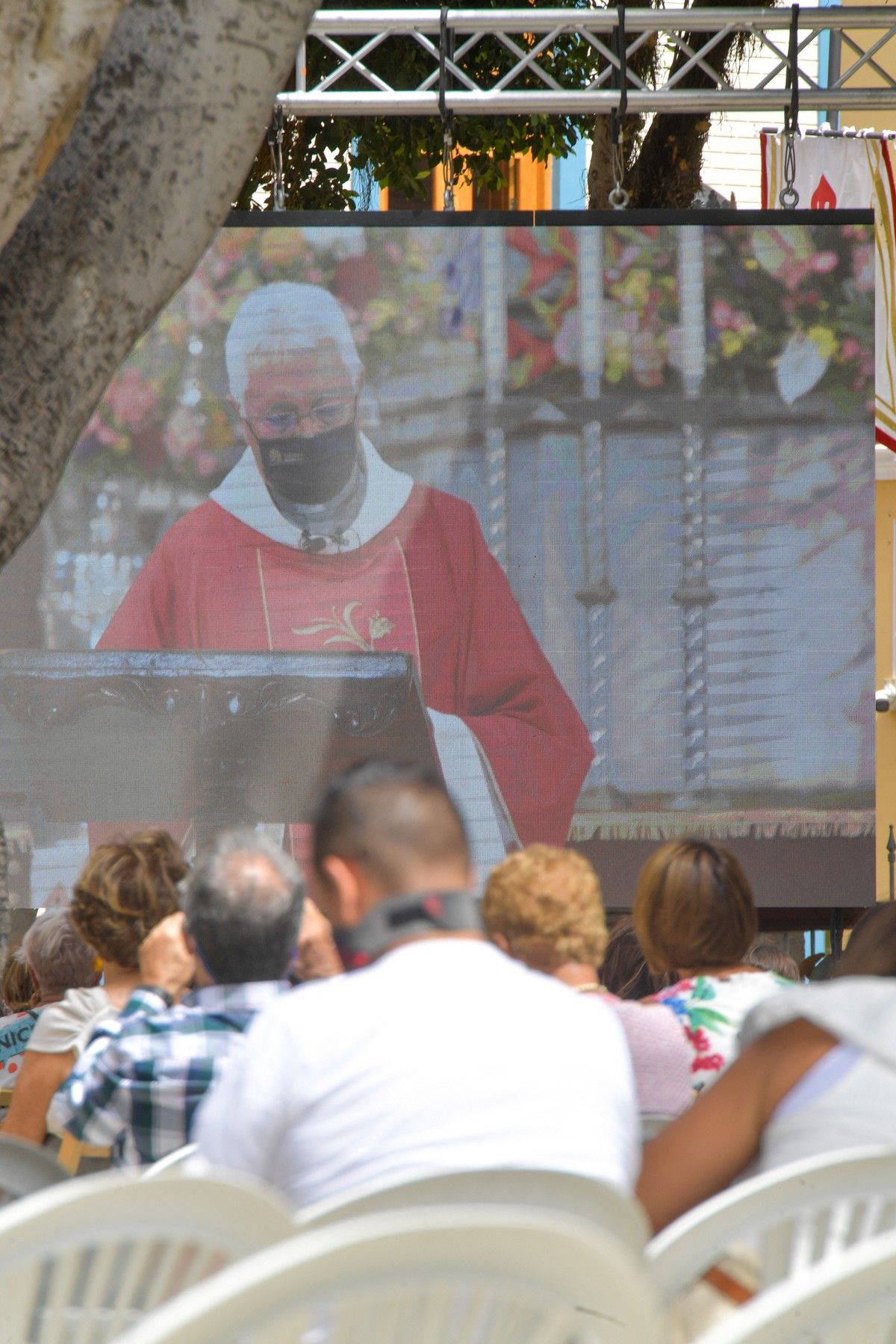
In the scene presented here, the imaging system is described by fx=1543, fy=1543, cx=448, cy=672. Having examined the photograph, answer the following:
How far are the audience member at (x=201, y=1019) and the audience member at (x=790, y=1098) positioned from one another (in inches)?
24.6

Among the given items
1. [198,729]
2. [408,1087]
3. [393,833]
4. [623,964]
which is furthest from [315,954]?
[198,729]

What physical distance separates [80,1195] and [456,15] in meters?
4.88

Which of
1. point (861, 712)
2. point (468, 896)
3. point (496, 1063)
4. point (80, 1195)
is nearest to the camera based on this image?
point (80, 1195)

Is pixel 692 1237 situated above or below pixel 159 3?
below

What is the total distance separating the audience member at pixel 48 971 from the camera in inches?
122

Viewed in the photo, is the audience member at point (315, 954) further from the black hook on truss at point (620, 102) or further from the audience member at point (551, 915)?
the black hook on truss at point (620, 102)

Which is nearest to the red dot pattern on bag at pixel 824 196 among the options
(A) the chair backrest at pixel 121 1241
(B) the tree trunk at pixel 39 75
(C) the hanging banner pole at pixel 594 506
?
(C) the hanging banner pole at pixel 594 506

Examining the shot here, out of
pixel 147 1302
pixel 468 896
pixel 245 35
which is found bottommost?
pixel 147 1302

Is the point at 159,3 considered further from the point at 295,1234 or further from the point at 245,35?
the point at 295,1234

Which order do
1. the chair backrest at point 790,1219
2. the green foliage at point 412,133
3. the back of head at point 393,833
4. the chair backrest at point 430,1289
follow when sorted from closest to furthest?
the chair backrest at point 430,1289, the chair backrest at point 790,1219, the back of head at point 393,833, the green foliage at point 412,133

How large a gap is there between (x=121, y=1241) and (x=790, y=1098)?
0.70 metres

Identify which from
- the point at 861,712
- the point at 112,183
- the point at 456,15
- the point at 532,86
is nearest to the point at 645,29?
the point at 456,15

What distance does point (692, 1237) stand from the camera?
1376 mm

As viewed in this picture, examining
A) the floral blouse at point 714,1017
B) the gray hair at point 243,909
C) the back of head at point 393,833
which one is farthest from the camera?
the floral blouse at point 714,1017
